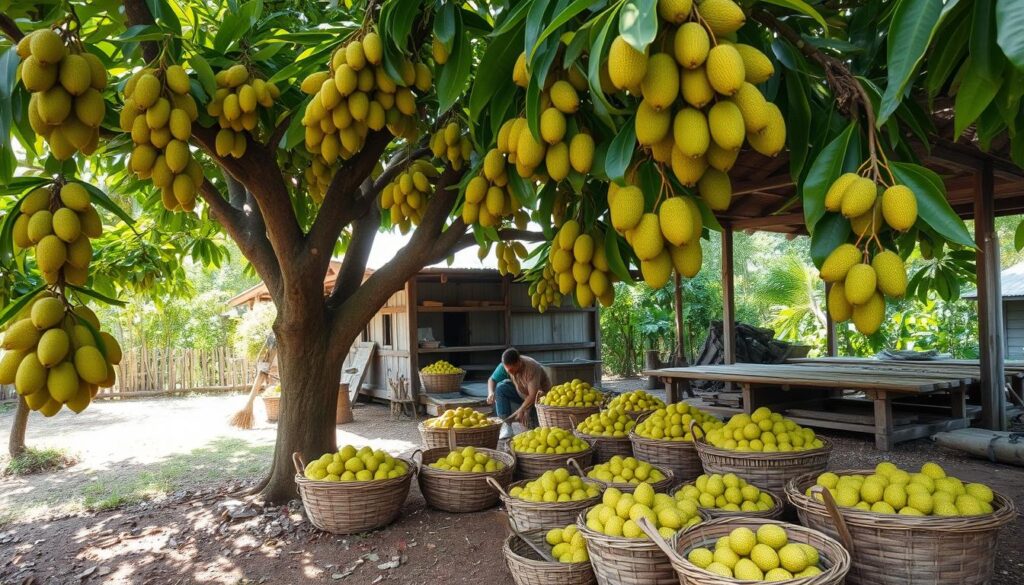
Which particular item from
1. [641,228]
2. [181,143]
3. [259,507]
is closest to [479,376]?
[259,507]

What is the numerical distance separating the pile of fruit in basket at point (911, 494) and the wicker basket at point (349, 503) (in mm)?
2430

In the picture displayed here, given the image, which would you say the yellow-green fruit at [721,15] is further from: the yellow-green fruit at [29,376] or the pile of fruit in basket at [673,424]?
the pile of fruit in basket at [673,424]

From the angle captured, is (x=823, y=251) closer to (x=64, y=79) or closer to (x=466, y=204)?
(x=466, y=204)

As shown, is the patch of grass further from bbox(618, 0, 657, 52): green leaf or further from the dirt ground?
bbox(618, 0, 657, 52): green leaf

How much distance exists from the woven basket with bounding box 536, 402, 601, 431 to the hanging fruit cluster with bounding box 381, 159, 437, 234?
278 centimetres

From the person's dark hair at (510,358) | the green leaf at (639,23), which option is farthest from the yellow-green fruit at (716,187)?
the person's dark hair at (510,358)

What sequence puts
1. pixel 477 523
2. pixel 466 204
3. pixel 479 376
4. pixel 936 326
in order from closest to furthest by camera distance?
pixel 466 204
pixel 477 523
pixel 479 376
pixel 936 326

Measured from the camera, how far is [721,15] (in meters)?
1.15

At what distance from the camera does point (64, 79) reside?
1708 mm

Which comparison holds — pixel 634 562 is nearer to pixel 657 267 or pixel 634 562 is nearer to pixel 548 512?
pixel 548 512

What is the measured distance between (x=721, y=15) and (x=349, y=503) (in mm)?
3377

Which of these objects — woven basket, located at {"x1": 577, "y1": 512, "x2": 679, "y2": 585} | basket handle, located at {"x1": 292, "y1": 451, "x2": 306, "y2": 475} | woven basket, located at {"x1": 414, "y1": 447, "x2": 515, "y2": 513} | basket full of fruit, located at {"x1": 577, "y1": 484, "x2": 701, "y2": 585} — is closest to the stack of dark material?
woven basket, located at {"x1": 414, "y1": 447, "x2": 515, "y2": 513}

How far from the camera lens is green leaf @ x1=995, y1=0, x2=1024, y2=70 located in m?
0.92

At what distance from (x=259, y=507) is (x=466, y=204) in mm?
3132
